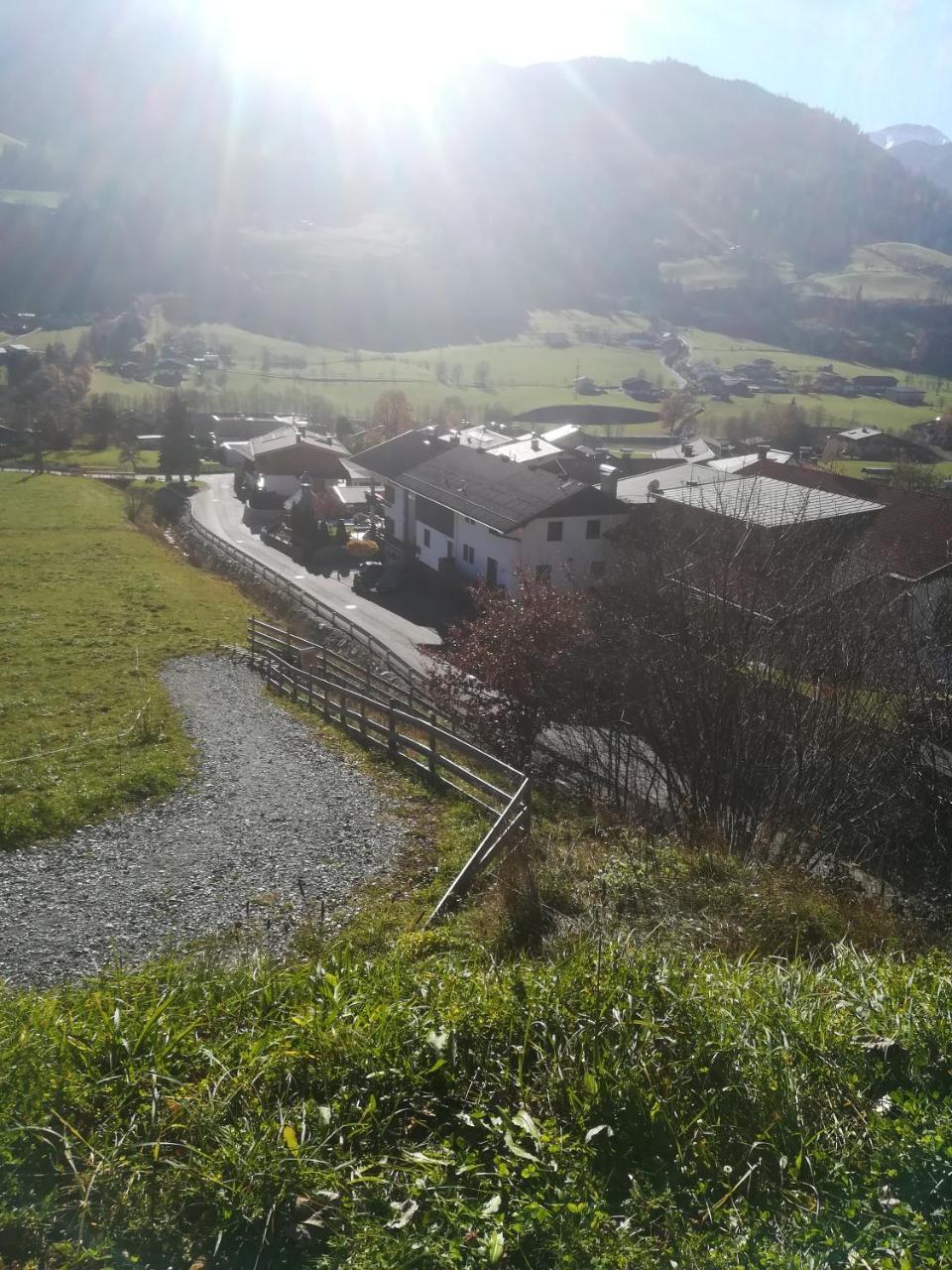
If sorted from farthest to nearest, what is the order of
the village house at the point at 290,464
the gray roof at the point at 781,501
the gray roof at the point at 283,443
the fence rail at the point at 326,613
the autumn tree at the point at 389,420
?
the autumn tree at the point at 389,420 < the gray roof at the point at 283,443 < the village house at the point at 290,464 < the gray roof at the point at 781,501 < the fence rail at the point at 326,613

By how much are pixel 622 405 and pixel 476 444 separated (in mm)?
73370

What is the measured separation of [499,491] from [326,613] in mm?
10057

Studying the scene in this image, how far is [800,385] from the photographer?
461 ft

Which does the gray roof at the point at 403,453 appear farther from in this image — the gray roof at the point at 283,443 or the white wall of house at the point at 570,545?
the white wall of house at the point at 570,545

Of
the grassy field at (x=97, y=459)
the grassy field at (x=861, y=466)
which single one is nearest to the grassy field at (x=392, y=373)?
the grassy field at (x=97, y=459)

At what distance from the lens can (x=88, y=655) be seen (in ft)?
73.7

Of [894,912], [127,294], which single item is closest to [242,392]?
[127,294]

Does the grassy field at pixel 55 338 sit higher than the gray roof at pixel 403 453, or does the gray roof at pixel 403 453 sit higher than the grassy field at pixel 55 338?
the grassy field at pixel 55 338

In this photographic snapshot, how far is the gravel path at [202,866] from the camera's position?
898 centimetres

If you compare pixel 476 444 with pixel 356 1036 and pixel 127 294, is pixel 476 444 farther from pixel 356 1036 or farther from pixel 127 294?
pixel 127 294

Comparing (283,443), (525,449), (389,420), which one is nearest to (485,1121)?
(525,449)

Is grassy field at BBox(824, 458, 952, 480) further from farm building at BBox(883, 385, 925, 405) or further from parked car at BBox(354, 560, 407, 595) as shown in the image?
farm building at BBox(883, 385, 925, 405)

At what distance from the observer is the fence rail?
2410 cm

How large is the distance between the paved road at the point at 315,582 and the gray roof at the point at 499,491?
558 centimetres
